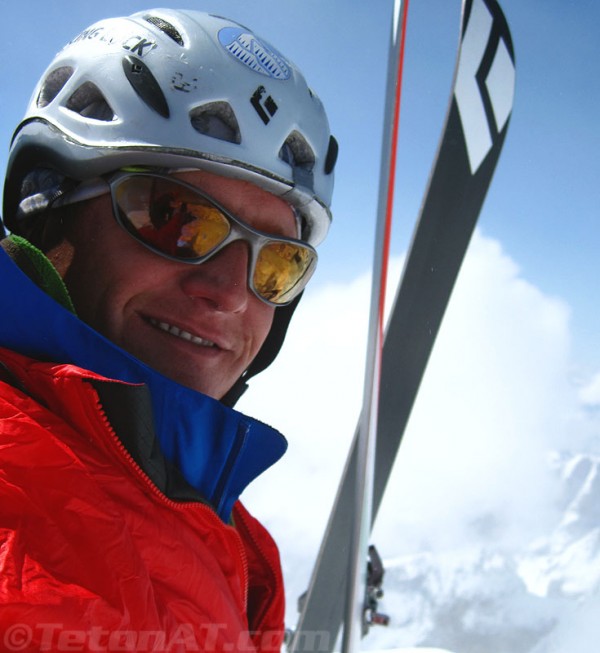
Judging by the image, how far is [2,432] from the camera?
818 mm

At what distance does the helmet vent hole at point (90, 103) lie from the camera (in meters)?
1.48

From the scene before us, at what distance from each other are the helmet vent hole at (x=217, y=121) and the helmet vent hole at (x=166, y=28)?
Result: 0.21 m

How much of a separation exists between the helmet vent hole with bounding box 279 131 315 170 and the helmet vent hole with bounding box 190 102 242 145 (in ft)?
0.56

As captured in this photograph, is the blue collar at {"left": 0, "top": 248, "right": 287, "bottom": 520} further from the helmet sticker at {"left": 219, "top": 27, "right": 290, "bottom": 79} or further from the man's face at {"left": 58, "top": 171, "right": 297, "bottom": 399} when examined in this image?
the helmet sticker at {"left": 219, "top": 27, "right": 290, "bottom": 79}

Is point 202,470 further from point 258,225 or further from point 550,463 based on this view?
point 550,463

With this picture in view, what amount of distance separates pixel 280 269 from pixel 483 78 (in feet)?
6.09

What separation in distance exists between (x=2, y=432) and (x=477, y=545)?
20.2 metres

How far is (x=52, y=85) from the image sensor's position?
1604mm

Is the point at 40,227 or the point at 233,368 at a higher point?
the point at 40,227

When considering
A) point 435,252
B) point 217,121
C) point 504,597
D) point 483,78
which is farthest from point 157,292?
point 504,597

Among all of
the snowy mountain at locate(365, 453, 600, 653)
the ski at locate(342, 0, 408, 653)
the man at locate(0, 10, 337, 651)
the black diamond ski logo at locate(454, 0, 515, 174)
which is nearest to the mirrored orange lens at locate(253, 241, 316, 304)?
the man at locate(0, 10, 337, 651)

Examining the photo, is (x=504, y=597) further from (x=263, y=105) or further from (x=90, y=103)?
(x=90, y=103)

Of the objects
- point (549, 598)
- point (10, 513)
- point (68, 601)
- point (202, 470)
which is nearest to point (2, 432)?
point (10, 513)

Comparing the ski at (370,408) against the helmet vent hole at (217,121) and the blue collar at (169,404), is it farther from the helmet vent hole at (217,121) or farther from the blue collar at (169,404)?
the helmet vent hole at (217,121)
